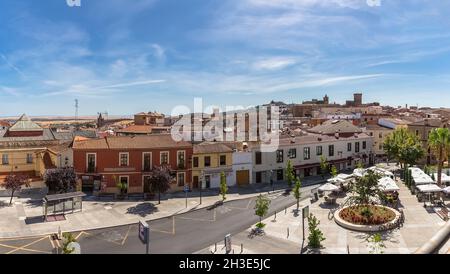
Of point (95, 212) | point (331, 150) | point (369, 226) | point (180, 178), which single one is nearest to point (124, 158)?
point (180, 178)

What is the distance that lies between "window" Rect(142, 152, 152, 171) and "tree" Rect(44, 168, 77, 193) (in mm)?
8436

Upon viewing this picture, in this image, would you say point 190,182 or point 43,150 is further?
point 43,150

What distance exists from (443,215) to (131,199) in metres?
31.5

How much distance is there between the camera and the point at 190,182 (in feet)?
154

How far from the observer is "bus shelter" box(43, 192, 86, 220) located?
34125 mm

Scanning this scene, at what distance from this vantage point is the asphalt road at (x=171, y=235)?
2620cm

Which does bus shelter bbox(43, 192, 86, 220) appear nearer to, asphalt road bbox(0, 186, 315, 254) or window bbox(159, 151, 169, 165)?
asphalt road bbox(0, 186, 315, 254)

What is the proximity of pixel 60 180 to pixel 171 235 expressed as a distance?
15.5 m

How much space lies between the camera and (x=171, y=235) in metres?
29.5

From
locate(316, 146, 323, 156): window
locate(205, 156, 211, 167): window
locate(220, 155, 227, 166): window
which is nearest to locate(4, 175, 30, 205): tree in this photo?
locate(205, 156, 211, 167): window

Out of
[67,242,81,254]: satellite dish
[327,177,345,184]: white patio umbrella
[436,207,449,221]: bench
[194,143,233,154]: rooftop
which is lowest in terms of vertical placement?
[436,207,449,221]: bench
